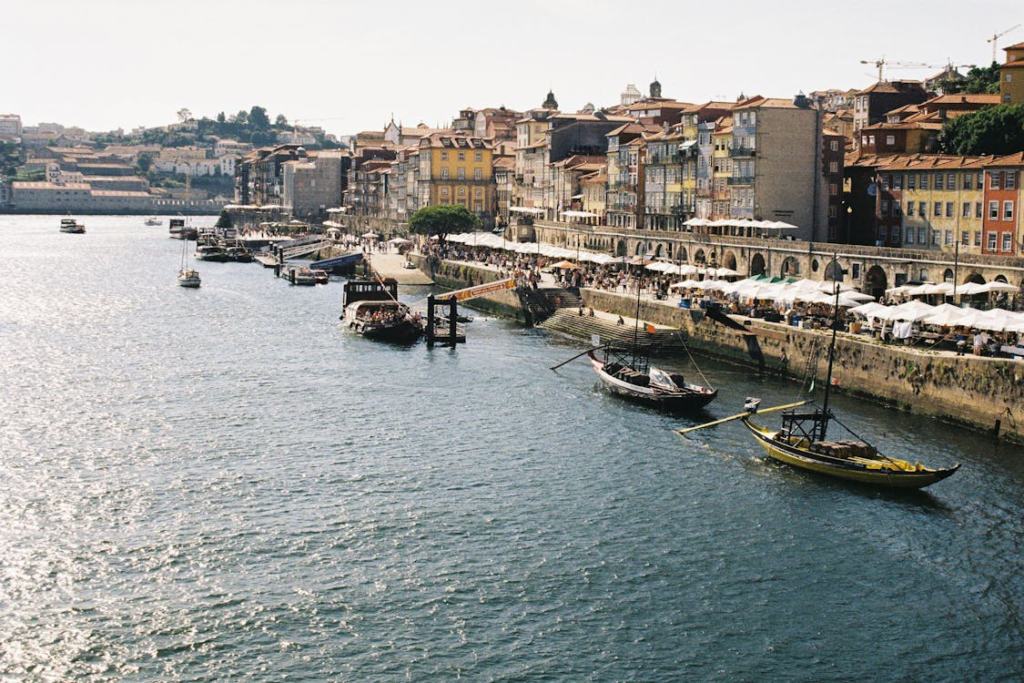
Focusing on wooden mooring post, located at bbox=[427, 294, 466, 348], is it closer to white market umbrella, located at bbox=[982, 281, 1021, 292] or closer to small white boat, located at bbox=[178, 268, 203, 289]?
white market umbrella, located at bbox=[982, 281, 1021, 292]

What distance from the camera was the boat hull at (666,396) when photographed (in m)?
54.4

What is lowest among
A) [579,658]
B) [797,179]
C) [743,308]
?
[579,658]

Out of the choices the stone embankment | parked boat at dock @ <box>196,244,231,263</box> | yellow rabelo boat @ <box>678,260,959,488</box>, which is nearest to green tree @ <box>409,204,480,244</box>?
parked boat at dock @ <box>196,244,231,263</box>

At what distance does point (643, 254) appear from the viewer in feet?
327

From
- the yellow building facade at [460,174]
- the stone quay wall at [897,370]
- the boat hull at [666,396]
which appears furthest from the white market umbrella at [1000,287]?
the yellow building facade at [460,174]

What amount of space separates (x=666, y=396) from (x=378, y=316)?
2839 centimetres

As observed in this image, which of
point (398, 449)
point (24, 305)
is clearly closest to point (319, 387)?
point (398, 449)

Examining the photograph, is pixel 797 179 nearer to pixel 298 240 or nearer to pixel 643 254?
pixel 643 254

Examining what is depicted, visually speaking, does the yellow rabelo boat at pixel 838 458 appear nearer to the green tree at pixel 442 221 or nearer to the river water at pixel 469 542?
the river water at pixel 469 542

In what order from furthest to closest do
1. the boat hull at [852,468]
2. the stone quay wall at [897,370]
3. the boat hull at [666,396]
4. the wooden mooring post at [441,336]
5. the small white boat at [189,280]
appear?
the small white boat at [189,280] < the wooden mooring post at [441,336] < the boat hull at [666,396] < the stone quay wall at [897,370] < the boat hull at [852,468]

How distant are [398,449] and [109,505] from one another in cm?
1167

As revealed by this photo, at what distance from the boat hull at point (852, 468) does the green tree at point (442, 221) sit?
91.1 m

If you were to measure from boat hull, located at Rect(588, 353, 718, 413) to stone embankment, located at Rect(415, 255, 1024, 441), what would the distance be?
7255 millimetres

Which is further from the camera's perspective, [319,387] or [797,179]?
[797,179]
